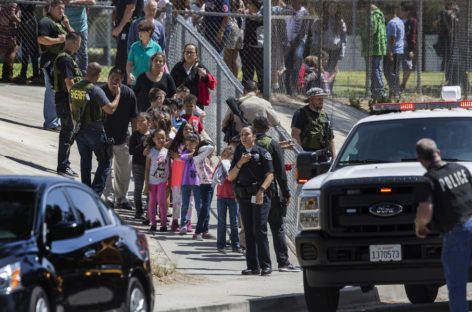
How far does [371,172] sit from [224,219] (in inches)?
177

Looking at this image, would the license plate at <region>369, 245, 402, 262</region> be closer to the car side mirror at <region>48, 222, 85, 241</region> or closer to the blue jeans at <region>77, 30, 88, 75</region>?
the car side mirror at <region>48, 222, 85, 241</region>

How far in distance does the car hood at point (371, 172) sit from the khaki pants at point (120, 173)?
5.62 meters

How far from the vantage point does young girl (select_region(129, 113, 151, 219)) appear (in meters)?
18.2

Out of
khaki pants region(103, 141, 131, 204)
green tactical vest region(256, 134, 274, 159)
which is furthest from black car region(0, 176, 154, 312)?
khaki pants region(103, 141, 131, 204)

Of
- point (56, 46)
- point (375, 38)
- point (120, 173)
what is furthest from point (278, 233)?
point (375, 38)

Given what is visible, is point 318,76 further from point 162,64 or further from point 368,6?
point 162,64

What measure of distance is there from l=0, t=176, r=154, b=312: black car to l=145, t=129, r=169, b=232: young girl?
6123mm

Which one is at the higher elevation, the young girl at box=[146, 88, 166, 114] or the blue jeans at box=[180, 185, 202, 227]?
the young girl at box=[146, 88, 166, 114]

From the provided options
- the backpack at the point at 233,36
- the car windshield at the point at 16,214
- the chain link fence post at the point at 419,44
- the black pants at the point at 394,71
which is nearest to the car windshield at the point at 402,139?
the car windshield at the point at 16,214

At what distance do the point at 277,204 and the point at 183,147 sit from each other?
2197mm

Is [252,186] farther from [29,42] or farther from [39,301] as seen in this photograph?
[29,42]

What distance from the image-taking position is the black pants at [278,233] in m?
16.4

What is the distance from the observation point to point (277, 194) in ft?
53.2

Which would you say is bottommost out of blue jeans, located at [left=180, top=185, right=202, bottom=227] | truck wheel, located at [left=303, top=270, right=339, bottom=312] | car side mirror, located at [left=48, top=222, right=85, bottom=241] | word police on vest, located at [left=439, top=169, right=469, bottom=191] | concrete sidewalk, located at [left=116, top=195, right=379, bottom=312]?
concrete sidewalk, located at [left=116, top=195, right=379, bottom=312]
